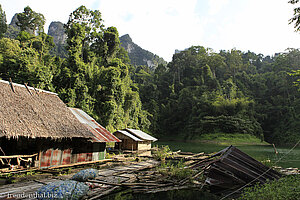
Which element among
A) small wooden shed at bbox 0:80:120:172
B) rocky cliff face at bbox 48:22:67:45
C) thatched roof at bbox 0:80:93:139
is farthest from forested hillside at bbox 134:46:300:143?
rocky cliff face at bbox 48:22:67:45

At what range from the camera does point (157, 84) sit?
2272 inches

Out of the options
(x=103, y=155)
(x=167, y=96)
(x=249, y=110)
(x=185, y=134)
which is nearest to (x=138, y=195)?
(x=103, y=155)

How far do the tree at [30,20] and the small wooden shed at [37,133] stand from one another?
29.4 m

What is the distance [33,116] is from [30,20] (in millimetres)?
32726

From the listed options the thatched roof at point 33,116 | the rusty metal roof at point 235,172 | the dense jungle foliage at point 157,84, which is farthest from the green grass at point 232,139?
the thatched roof at point 33,116

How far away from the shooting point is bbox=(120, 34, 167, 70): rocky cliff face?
93.5 m

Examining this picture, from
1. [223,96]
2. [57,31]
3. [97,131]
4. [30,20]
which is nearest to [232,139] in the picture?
[223,96]

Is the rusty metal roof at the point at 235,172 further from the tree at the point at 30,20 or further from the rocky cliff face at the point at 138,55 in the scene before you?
the rocky cliff face at the point at 138,55

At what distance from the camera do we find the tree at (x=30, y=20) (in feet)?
106

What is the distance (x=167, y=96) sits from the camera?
2219 inches

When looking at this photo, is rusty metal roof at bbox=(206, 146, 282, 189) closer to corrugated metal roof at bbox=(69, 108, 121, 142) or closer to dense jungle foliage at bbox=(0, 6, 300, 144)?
corrugated metal roof at bbox=(69, 108, 121, 142)

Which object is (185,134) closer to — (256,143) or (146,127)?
(146,127)

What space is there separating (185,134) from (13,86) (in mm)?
40217

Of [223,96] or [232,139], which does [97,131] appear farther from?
[223,96]
